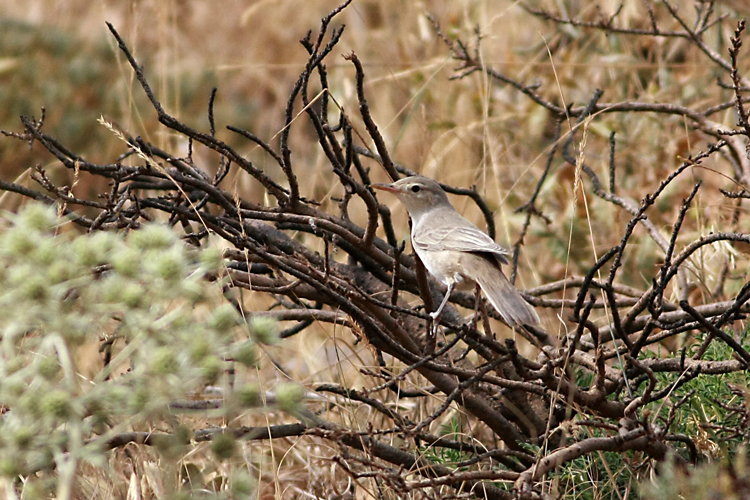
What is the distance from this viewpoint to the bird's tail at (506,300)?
3305 millimetres

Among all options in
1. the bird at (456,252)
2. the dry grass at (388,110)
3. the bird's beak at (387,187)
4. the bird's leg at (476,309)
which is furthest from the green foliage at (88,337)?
the bird's beak at (387,187)

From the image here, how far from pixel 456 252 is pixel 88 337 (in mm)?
2321

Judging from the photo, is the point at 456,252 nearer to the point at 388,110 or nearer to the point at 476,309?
the point at 476,309

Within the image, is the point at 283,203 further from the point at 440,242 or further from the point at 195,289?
the point at 195,289

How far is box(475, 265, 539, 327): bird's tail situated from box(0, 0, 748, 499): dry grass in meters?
0.17

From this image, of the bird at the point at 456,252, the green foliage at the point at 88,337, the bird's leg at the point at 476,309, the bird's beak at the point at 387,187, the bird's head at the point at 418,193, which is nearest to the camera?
the green foliage at the point at 88,337

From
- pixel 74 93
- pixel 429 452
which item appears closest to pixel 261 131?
pixel 74 93

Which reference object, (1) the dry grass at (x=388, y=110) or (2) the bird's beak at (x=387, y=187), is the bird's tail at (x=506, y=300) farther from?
(2) the bird's beak at (x=387, y=187)

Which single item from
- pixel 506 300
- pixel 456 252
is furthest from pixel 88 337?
pixel 456 252

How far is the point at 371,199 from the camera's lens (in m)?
3.01

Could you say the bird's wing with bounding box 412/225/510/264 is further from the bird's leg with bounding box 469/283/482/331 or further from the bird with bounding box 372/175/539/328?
the bird's leg with bounding box 469/283/482/331

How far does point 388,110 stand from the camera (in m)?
7.93

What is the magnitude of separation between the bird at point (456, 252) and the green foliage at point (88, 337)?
161 centimetres

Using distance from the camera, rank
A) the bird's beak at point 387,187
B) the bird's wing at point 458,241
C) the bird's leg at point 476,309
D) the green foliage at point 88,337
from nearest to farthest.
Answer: the green foliage at point 88,337, the bird's leg at point 476,309, the bird's wing at point 458,241, the bird's beak at point 387,187
